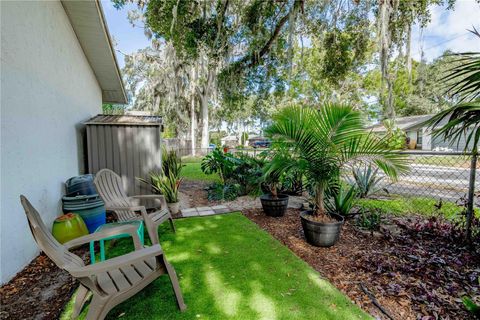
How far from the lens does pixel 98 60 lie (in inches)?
208

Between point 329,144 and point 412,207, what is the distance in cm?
319

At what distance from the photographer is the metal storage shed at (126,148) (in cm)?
438

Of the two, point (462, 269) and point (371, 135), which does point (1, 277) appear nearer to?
point (371, 135)

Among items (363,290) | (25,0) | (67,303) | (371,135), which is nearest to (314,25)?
(371,135)

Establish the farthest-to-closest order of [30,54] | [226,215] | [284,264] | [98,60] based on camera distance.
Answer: [98,60] < [226,215] < [30,54] < [284,264]

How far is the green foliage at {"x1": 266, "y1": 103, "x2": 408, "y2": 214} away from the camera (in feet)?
8.72

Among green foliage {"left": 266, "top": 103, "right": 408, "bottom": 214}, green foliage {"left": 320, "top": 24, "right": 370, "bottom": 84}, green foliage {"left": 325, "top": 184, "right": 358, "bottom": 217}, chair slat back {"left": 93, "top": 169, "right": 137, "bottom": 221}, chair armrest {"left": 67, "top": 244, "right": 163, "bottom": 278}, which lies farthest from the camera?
green foliage {"left": 320, "top": 24, "right": 370, "bottom": 84}

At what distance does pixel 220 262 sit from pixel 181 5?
4942 millimetres

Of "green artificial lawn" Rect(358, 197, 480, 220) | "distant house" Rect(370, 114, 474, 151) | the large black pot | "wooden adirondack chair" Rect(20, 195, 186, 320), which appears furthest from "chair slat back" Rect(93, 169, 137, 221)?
"green artificial lawn" Rect(358, 197, 480, 220)

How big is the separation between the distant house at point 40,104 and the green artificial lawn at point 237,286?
1.08 metres

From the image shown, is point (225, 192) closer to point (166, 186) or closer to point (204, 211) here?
point (204, 211)

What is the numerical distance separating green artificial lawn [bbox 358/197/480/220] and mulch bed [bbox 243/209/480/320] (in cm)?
70

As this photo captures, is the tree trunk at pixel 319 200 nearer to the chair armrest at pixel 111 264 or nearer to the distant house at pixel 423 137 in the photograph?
the distant house at pixel 423 137

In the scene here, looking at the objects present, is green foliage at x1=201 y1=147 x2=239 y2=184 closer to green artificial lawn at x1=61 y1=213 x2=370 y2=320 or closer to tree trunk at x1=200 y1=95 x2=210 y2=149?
green artificial lawn at x1=61 y1=213 x2=370 y2=320
